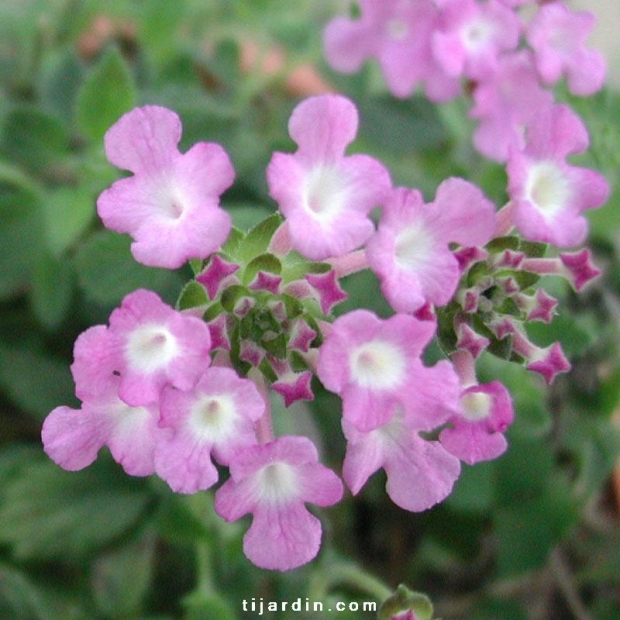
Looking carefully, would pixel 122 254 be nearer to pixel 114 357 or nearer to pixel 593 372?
pixel 114 357

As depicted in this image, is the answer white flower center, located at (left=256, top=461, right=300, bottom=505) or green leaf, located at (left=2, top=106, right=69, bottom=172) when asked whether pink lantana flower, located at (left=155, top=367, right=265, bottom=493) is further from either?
green leaf, located at (left=2, top=106, right=69, bottom=172)

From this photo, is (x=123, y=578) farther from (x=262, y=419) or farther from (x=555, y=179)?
(x=555, y=179)

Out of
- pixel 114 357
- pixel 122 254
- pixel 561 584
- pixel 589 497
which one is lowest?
pixel 561 584

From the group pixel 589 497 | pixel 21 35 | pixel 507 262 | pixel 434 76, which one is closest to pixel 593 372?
pixel 589 497

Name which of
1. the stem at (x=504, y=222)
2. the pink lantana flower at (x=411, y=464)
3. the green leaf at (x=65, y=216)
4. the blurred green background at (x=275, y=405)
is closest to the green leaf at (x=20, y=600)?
the blurred green background at (x=275, y=405)

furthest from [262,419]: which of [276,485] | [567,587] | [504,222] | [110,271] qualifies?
[567,587]

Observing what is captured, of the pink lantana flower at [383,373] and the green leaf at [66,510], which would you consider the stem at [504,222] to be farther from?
the green leaf at [66,510]

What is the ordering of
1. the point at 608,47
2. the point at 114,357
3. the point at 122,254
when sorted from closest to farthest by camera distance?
the point at 114,357 < the point at 122,254 < the point at 608,47

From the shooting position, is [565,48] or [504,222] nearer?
[504,222]
